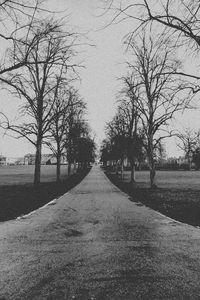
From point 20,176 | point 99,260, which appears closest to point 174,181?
point 20,176

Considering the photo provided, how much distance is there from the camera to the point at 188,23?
8.94m

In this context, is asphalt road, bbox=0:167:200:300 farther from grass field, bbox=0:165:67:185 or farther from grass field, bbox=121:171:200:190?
grass field, bbox=0:165:67:185

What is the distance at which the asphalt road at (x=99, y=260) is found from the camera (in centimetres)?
423

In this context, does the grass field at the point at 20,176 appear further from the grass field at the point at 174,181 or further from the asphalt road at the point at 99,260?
the asphalt road at the point at 99,260

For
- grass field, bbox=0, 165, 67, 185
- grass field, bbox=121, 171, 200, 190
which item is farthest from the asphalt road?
grass field, bbox=0, 165, 67, 185

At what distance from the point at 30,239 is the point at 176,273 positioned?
3.63m

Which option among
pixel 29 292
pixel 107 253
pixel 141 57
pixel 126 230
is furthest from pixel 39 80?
pixel 29 292

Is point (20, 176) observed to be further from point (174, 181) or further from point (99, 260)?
point (99, 260)

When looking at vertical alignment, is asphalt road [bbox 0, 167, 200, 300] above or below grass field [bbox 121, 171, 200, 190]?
below

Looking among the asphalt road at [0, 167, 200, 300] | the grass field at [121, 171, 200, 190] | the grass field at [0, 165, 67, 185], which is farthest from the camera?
the grass field at [0, 165, 67, 185]

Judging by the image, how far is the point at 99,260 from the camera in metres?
5.61

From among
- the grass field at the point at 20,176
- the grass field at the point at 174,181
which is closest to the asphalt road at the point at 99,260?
the grass field at the point at 174,181

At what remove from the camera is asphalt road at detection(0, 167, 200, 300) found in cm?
423

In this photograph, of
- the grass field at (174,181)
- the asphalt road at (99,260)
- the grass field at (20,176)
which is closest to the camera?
Answer: the asphalt road at (99,260)
